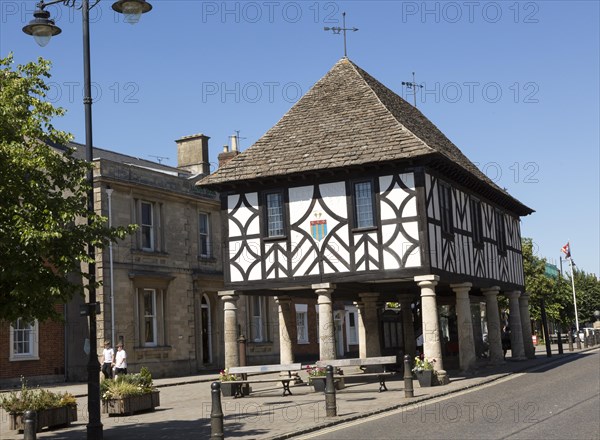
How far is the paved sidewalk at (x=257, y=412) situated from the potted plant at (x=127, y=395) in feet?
0.89

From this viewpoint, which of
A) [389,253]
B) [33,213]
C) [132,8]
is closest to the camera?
[33,213]

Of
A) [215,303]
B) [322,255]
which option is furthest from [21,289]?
[215,303]

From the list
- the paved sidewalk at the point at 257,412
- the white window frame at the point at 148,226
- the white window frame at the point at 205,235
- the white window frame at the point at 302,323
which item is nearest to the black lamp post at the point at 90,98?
the paved sidewalk at the point at 257,412

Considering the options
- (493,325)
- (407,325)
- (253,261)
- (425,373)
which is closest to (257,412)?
(425,373)

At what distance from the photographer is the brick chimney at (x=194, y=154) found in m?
39.8

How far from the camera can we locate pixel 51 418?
15.1 metres

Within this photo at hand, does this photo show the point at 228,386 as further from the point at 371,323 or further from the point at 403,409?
the point at 371,323

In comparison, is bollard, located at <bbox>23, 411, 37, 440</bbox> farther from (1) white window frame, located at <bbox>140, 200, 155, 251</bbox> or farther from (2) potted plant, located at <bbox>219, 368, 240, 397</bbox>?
(1) white window frame, located at <bbox>140, 200, 155, 251</bbox>

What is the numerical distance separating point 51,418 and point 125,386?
2.36 metres

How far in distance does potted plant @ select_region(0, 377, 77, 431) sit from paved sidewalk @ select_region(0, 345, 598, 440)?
20 cm

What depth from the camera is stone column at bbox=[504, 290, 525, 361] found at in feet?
103

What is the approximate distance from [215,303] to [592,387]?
2068cm

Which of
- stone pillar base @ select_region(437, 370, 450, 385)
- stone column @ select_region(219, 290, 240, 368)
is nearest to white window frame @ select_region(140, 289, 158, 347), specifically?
stone column @ select_region(219, 290, 240, 368)

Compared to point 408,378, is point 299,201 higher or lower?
higher
